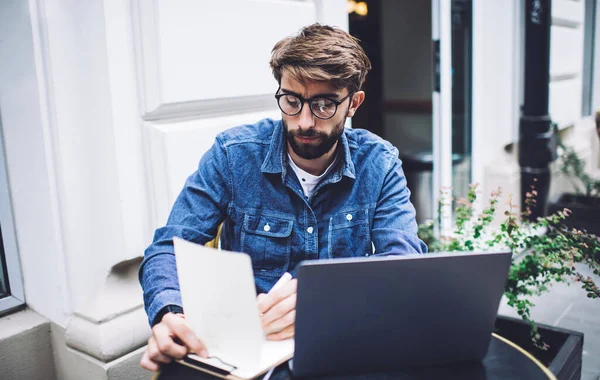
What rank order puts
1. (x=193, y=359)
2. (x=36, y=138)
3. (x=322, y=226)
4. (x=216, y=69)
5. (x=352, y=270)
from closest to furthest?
(x=352, y=270)
(x=193, y=359)
(x=322, y=226)
(x=36, y=138)
(x=216, y=69)

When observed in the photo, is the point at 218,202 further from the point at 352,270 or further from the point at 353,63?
the point at 352,270

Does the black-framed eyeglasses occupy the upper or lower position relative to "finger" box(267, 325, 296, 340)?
upper

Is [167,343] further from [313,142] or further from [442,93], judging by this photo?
[442,93]

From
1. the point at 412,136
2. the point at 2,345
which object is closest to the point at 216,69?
the point at 2,345

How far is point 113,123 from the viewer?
2070 mm

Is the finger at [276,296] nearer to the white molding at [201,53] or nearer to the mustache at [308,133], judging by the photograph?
the mustache at [308,133]

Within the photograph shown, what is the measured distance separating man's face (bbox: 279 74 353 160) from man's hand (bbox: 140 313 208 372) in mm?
652

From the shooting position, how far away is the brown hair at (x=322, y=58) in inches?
62.8

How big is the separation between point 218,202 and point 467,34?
3.07 meters

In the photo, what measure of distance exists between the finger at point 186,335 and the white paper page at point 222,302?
0.01 m

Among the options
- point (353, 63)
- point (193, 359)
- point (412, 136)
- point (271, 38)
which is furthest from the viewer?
point (412, 136)

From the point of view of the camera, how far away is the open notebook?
98 cm

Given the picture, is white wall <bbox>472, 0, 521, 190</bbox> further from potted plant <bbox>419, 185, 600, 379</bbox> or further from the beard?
the beard

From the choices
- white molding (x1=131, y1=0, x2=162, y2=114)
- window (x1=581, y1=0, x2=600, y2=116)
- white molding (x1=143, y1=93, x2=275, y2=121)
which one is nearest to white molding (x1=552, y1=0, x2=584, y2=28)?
window (x1=581, y1=0, x2=600, y2=116)
